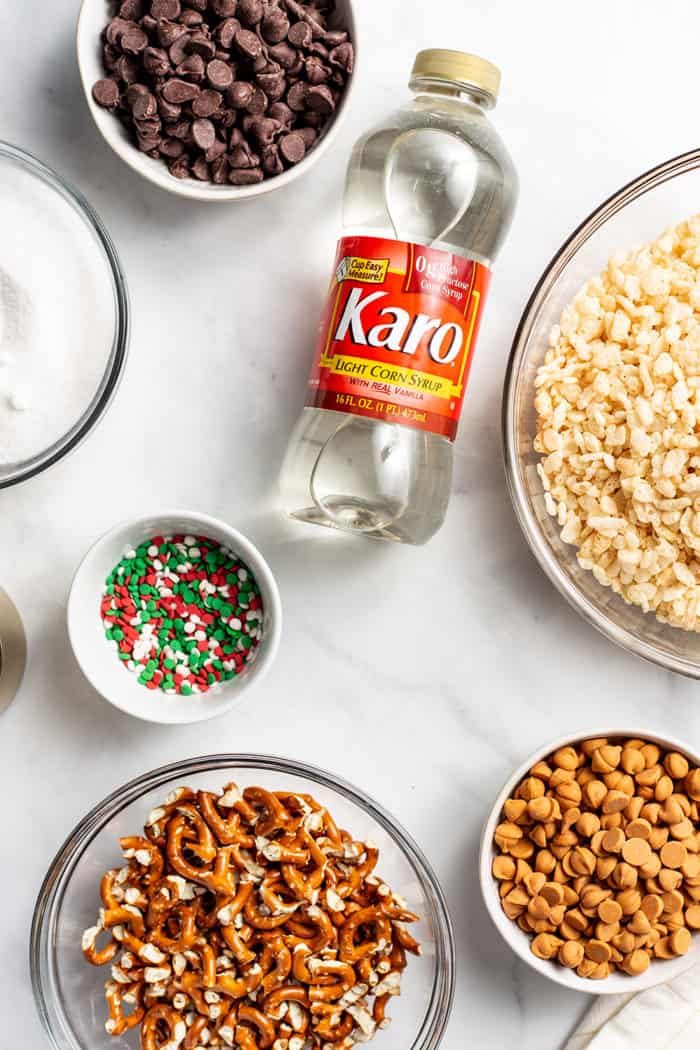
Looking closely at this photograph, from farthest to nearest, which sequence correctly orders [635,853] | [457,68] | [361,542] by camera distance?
[361,542], [635,853], [457,68]

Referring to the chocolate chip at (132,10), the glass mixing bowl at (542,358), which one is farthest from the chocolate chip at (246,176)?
the glass mixing bowl at (542,358)

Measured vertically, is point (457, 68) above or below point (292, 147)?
above

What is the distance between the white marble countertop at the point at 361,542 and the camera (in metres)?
1.29

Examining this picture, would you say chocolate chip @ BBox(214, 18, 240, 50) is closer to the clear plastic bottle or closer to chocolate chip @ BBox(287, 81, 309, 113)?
chocolate chip @ BBox(287, 81, 309, 113)

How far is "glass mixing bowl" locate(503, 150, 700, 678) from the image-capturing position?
122 cm

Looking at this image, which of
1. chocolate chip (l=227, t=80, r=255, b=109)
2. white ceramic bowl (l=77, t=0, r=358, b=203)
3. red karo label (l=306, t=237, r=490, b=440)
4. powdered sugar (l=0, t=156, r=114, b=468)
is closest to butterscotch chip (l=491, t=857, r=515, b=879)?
red karo label (l=306, t=237, r=490, b=440)

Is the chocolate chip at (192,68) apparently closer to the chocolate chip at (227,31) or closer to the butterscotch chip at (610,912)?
the chocolate chip at (227,31)

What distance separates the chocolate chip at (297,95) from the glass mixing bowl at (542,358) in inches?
14.9

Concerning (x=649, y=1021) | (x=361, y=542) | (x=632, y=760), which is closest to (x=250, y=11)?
(x=361, y=542)

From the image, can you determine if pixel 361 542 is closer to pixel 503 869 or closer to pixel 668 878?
pixel 503 869

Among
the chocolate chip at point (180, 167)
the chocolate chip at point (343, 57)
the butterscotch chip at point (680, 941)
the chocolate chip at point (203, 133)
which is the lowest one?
the butterscotch chip at point (680, 941)

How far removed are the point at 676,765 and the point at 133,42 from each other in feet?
3.74

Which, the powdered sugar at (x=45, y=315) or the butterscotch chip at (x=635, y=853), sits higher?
the powdered sugar at (x=45, y=315)

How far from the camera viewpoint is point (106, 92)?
116 centimetres
